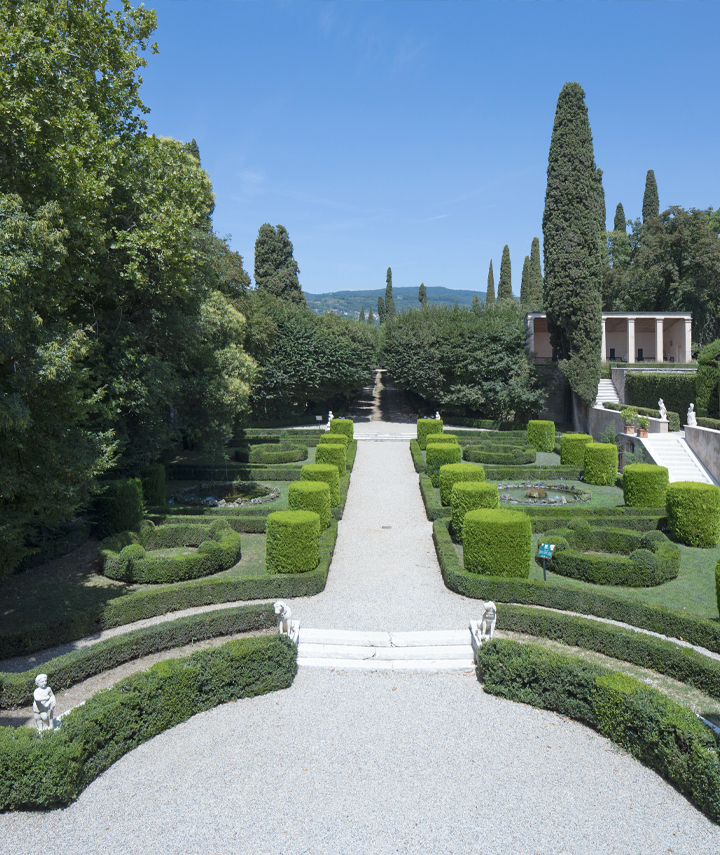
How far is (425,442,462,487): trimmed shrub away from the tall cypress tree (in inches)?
649

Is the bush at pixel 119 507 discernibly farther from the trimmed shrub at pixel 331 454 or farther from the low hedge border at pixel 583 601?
the low hedge border at pixel 583 601

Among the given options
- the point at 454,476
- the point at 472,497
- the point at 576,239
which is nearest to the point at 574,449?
the point at 454,476

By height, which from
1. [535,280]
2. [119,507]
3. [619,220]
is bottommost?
[119,507]

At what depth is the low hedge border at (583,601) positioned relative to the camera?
10.2 meters

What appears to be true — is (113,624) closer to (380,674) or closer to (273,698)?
(273,698)

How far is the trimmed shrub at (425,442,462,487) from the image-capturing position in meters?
22.3

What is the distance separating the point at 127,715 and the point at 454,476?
487 inches

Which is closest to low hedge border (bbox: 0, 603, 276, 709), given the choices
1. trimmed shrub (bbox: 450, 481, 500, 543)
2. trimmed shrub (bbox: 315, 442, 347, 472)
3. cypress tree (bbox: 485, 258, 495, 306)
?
trimmed shrub (bbox: 450, 481, 500, 543)

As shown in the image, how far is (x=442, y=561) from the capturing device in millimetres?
14047

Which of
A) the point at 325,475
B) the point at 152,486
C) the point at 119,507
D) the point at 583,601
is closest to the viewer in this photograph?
the point at 583,601

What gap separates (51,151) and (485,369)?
32.0 metres

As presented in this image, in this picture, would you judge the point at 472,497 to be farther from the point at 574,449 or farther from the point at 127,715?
the point at 574,449

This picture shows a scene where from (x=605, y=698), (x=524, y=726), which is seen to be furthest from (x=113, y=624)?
(x=605, y=698)

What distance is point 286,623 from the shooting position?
33.5 feet
